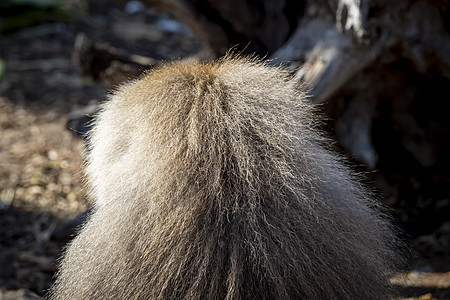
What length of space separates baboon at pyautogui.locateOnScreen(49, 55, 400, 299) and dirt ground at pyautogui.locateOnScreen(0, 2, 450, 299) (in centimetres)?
44

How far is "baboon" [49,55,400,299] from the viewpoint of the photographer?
1.64 meters

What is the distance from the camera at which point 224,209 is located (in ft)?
5.53

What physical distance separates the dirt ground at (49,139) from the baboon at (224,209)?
17.5 inches

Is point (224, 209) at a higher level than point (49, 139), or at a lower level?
higher

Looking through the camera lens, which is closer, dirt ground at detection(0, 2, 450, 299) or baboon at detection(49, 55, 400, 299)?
baboon at detection(49, 55, 400, 299)

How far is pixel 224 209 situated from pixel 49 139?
3.02m

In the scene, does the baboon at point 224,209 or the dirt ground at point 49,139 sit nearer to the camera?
the baboon at point 224,209

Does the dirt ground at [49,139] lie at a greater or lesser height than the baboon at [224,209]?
lesser

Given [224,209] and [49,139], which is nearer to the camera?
[224,209]

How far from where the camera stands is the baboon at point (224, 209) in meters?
1.64

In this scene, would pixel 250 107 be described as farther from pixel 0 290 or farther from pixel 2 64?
pixel 2 64

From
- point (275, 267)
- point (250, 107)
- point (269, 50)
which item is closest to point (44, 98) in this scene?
point (269, 50)

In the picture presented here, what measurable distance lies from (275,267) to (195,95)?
2.14ft

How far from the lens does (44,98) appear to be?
4984 mm
